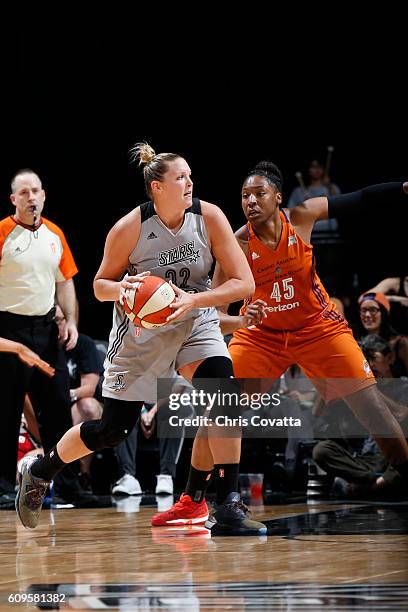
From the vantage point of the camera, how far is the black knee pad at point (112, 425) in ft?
13.6

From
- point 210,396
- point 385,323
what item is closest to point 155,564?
point 210,396

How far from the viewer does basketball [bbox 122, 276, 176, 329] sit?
3.81 metres

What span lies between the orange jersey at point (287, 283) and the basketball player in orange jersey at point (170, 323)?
727 mm

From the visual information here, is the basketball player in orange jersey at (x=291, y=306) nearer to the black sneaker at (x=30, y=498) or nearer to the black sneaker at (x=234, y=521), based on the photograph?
the black sneaker at (x=234, y=521)

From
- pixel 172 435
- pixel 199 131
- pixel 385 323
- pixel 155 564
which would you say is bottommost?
pixel 155 564

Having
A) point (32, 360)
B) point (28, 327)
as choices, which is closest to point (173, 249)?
point (32, 360)

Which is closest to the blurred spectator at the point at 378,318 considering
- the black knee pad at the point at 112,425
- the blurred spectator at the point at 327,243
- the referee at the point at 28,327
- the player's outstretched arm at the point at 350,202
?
the blurred spectator at the point at 327,243

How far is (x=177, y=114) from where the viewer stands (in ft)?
31.0

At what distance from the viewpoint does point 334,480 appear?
21.6 ft

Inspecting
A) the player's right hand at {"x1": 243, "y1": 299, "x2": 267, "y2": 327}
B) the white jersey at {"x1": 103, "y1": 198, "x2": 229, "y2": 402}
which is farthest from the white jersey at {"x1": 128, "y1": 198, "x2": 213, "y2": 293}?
the player's right hand at {"x1": 243, "y1": 299, "x2": 267, "y2": 327}

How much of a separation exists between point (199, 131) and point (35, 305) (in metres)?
3.93

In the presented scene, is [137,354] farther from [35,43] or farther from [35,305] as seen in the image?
[35,43]

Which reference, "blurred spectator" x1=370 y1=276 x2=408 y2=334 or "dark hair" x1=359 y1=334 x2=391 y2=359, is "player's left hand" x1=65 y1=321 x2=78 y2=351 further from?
"blurred spectator" x1=370 y1=276 x2=408 y2=334

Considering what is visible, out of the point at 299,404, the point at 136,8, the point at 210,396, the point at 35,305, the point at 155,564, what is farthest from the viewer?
the point at 136,8
